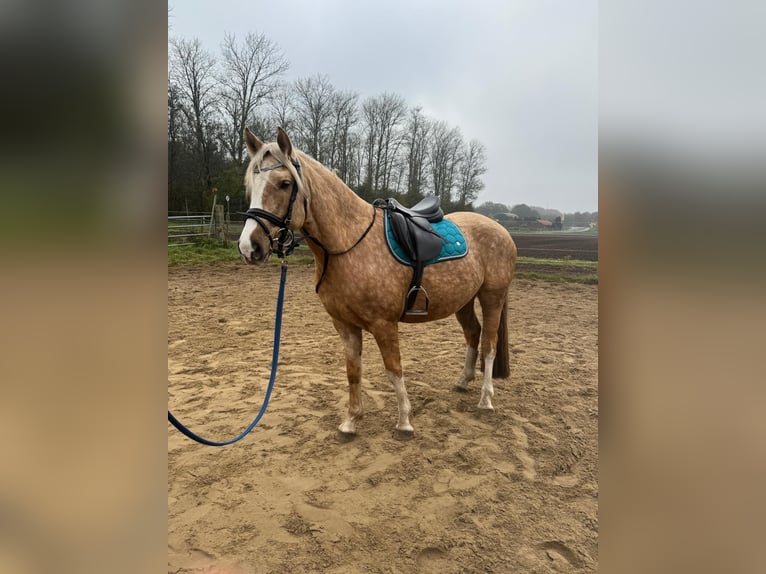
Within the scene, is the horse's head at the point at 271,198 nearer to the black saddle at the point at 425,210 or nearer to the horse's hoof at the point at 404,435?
the black saddle at the point at 425,210

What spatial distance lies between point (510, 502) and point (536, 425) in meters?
1.13

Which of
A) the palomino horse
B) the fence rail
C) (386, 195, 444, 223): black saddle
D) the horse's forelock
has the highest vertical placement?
the fence rail

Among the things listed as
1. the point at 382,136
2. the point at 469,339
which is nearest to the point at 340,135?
the point at 382,136

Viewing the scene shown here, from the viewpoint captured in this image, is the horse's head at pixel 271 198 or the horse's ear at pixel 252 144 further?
the horse's ear at pixel 252 144

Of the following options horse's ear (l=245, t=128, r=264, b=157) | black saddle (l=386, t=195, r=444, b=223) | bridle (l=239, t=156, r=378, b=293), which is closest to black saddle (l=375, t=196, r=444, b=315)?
black saddle (l=386, t=195, r=444, b=223)

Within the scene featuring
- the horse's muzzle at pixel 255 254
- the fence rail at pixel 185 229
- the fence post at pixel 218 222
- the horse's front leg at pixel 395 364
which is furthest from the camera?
the fence post at pixel 218 222

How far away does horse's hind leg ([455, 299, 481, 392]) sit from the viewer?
158 inches

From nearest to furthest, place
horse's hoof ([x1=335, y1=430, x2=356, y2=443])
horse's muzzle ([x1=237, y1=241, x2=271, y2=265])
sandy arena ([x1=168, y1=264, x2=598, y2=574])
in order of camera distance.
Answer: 1. sandy arena ([x1=168, y1=264, x2=598, y2=574])
2. horse's muzzle ([x1=237, y1=241, x2=271, y2=265])
3. horse's hoof ([x1=335, y1=430, x2=356, y2=443])

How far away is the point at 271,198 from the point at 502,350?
2832 millimetres

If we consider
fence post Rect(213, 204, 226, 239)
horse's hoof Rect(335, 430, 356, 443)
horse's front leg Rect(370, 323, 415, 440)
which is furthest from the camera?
fence post Rect(213, 204, 226, 239)

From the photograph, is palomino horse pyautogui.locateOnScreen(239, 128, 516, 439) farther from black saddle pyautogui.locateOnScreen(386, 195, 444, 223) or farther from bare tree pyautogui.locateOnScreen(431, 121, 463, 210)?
bare tree pyautogui.locateOnScreen(431, 121, 463, 210)

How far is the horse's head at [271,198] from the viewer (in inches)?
89.7

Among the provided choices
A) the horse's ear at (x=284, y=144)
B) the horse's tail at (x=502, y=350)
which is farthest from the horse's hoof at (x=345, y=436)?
the horse's ear at (x=284, y=144)
